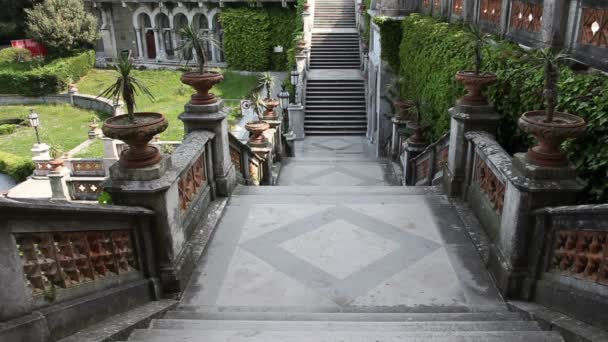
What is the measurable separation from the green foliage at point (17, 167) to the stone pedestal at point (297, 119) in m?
10.9

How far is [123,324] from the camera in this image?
3.66 metres

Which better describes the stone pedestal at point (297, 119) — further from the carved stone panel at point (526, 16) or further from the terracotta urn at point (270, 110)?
the carved stone panel at point (526, 16)

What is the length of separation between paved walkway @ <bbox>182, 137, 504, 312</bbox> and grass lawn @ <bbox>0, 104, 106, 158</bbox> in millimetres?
19209

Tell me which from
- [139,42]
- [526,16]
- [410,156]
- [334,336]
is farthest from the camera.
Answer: [139,42]

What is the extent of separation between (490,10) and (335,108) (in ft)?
42.0

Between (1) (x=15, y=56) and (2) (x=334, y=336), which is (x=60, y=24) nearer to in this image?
(1) (x=15, y=56)

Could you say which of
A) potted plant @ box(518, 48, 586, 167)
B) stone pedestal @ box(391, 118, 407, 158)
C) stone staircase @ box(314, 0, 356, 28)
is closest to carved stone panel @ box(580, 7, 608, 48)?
potted plant @ box(518, 48, 586, 167)

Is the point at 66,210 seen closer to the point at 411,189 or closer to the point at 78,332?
the point at 78,332

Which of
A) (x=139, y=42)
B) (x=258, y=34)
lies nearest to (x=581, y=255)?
(x=258, y=34)

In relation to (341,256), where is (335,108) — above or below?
below

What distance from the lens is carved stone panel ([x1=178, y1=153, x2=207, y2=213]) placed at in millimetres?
5059

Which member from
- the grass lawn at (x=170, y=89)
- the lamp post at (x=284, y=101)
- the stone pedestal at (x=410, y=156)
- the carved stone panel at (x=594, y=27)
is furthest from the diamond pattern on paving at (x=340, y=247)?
the grass lawn at (x=170, y=89)

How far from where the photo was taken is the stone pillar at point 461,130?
596 cm

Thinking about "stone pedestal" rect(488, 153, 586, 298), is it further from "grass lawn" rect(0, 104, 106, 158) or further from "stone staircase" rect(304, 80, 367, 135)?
"grass lawn" rect(0, 104, 106, 158)
